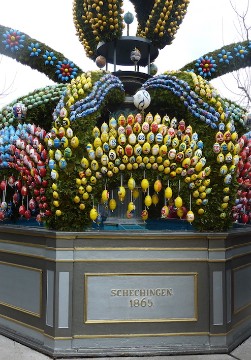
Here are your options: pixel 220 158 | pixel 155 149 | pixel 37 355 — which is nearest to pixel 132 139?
pixel 155 149

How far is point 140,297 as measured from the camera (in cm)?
572

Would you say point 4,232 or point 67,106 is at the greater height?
point 67,106

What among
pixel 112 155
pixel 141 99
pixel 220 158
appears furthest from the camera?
pixel 141 99

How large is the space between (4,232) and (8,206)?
1.01 metres

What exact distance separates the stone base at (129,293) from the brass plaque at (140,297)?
0.01 metres

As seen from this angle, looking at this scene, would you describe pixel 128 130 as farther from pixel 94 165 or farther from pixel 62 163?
pixel 62 163

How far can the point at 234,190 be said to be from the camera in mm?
6074

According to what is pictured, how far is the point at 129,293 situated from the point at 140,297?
0.17 meters

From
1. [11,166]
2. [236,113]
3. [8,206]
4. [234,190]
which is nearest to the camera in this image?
[234,190]

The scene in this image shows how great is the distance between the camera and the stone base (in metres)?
5.55

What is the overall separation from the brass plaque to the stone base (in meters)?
0.01

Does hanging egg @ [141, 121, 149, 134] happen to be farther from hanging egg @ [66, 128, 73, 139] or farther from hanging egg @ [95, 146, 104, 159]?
hanging egg @ [66, 128, 73, 139]

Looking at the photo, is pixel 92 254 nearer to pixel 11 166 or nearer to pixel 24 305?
pixel 24 305

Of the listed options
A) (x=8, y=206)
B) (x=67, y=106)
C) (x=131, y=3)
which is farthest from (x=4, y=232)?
(x=131, y=3)
